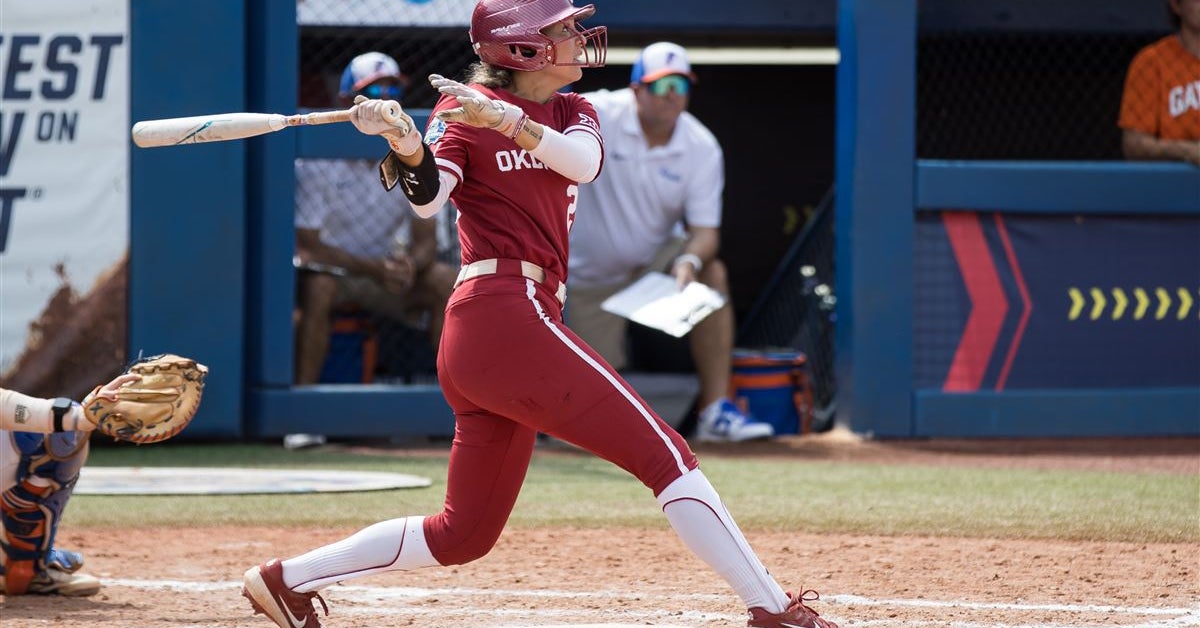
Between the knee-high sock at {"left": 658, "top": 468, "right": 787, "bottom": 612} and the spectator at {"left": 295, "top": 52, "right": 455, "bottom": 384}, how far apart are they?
489cm

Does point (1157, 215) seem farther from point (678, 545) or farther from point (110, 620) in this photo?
point (110, 620)

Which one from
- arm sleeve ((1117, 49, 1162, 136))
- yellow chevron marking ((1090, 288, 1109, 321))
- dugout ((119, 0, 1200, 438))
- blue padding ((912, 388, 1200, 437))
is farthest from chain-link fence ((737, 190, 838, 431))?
arm sleeve ((1117, 49, 1162, 136))

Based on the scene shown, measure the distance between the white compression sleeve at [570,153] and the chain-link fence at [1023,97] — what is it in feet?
23.4

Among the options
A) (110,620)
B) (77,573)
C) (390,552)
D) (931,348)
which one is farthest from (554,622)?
(931,348)

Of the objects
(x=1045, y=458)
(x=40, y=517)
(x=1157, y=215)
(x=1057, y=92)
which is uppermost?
(x=1057, y=92)

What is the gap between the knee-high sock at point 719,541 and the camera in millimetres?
3168

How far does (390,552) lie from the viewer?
3.33 metres

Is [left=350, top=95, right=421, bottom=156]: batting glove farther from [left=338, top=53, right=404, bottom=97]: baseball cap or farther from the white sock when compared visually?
the white sock

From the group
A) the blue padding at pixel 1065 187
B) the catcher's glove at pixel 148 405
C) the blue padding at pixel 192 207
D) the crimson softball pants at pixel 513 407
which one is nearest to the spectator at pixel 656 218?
the blue padding at pixel 1065 187

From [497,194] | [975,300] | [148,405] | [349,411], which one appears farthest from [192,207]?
[497,194]

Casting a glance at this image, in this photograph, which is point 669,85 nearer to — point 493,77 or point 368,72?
point 368,72

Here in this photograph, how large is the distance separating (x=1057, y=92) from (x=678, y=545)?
6.54m

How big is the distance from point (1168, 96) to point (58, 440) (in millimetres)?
6192

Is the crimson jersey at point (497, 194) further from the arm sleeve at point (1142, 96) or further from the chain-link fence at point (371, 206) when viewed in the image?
the arm sleeve at point (1142, 96)
